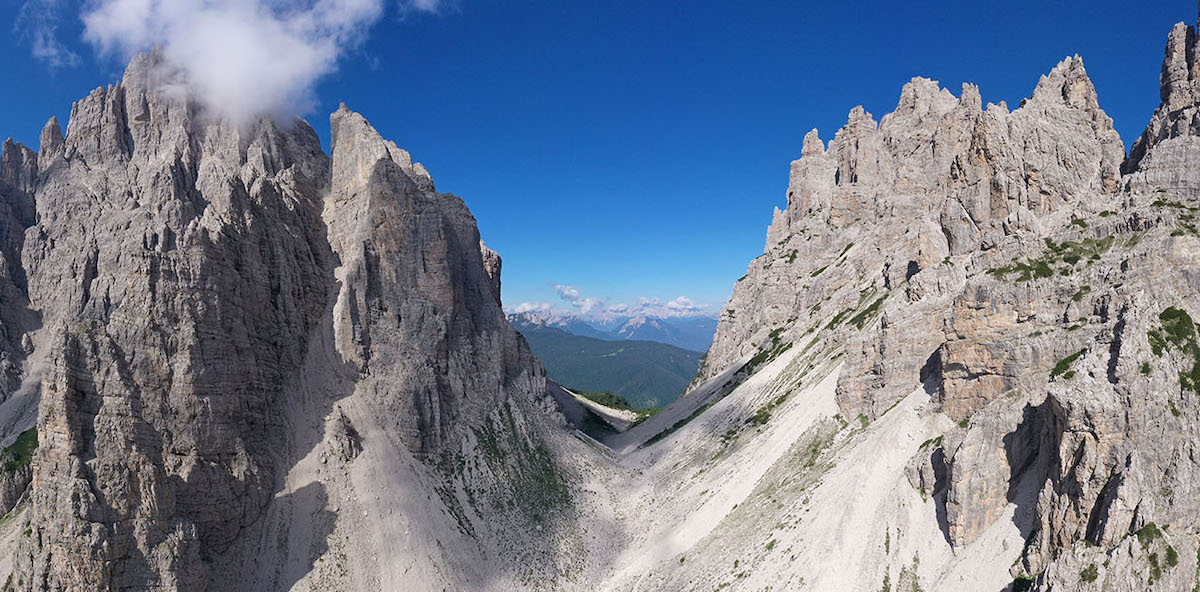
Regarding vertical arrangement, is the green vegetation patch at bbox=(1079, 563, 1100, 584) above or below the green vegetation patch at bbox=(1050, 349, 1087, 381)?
below

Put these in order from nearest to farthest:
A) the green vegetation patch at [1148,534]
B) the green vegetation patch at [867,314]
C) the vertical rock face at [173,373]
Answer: the green vegetation patch at [1148,534]
the vertical rock face at [173,373]
the green vegetation patch at [867,314]

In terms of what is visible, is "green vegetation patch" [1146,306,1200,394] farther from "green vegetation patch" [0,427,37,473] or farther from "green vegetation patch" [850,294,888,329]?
"green vegetation patch" [0,427,37,473]

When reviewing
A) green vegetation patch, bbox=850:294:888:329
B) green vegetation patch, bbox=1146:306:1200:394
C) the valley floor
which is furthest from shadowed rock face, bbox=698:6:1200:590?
the valley floor

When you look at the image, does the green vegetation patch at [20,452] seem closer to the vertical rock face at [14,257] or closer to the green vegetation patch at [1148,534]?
the vertical rock face at [14,257]

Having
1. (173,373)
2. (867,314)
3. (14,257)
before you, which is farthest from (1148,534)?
(14,257)

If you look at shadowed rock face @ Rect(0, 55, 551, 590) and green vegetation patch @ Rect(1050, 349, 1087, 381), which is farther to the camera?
shadowed rock face @ Rect(0, 55, 551, 590)

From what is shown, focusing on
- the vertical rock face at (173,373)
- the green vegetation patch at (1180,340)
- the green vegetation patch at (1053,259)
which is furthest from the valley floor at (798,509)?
the vertical rock face at (173,373)

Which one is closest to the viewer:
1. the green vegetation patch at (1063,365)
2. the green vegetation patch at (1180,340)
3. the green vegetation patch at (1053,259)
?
the green vegetation patch at (1180,340)
